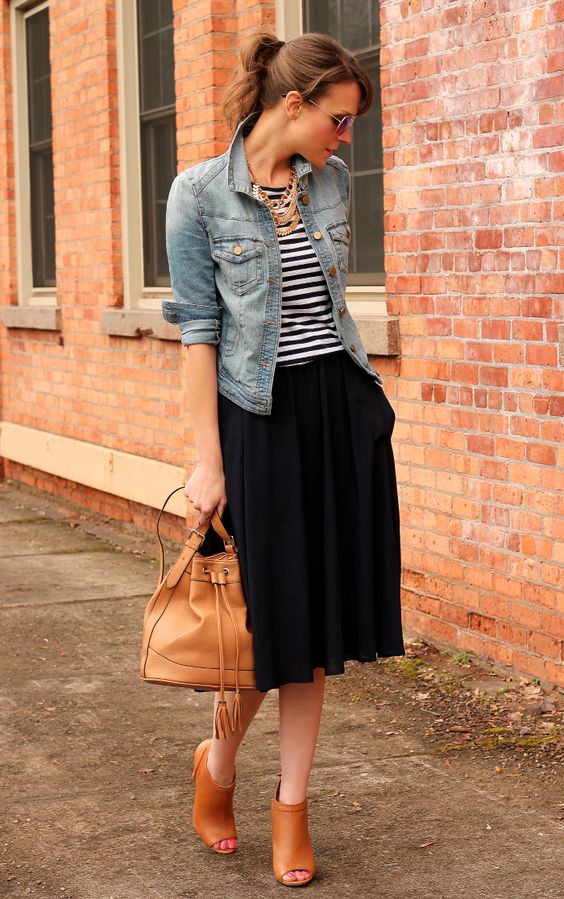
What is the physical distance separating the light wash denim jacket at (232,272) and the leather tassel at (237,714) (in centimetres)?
74

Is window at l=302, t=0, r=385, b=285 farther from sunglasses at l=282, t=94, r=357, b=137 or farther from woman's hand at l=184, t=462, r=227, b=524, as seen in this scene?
woman's hand at l=184, t=462, r=227, b=524

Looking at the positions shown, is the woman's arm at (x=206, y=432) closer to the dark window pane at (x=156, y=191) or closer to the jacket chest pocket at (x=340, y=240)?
the jacket chest pocket at (x=340, y=240)

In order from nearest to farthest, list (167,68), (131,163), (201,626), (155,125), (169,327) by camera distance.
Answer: (201,626) → (169,327) → (167,68) → (155,125) → (131,163)

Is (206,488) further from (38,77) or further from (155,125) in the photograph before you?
A: (38,77)

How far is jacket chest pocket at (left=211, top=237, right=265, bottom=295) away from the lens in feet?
12.0

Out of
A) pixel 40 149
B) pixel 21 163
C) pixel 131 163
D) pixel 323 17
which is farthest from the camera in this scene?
pixel 21 163

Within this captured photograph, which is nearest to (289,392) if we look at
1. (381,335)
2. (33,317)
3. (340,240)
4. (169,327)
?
(340,240)

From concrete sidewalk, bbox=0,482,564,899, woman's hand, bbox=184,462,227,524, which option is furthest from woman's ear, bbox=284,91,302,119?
concrete sidewalk, bbox=0,482,564,899

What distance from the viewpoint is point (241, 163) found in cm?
374

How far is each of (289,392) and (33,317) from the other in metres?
7.37

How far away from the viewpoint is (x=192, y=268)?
3.69 metres

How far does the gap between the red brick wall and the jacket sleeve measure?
6.00 ft

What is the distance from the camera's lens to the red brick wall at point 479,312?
5.20 m

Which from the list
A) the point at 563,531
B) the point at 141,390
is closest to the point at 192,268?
the point at 563,531
